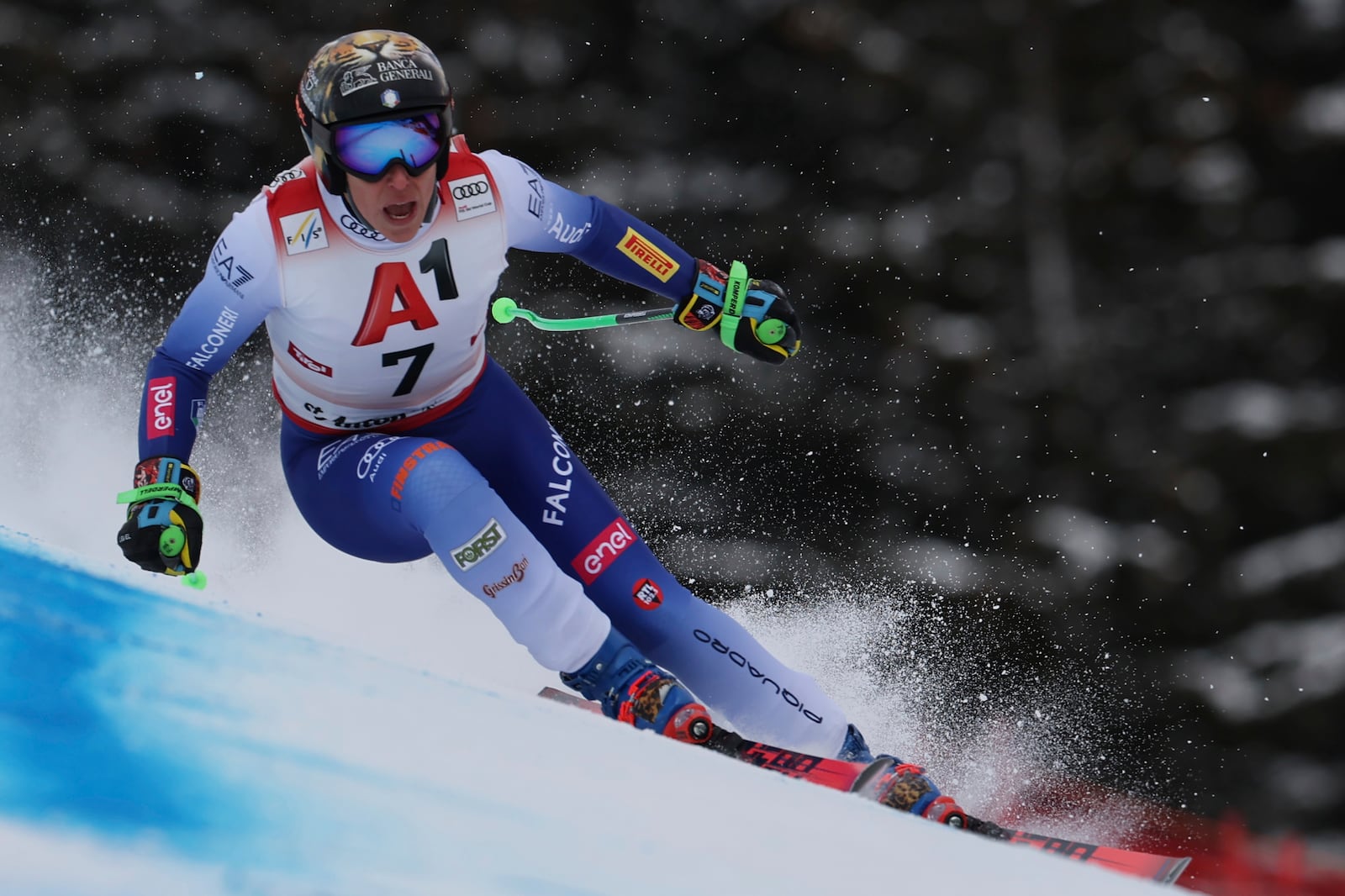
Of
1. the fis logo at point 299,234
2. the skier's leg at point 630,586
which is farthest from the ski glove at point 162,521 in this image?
the skier's leg at point 630,586

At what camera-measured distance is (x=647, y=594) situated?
2533mm

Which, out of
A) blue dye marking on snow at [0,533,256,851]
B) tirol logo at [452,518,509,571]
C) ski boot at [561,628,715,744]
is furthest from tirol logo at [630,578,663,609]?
blue dye marking on snow at [0,533,256,851]

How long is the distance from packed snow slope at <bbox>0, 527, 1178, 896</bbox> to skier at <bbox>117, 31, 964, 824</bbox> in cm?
55

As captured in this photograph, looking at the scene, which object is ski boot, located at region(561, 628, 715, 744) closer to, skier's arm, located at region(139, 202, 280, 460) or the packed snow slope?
the packed snow slope

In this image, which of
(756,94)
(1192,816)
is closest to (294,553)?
(1192,816)

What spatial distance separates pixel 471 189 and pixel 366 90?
306 millimetres

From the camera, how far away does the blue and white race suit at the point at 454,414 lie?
88.7 inches

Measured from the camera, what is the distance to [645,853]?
137 centimetres

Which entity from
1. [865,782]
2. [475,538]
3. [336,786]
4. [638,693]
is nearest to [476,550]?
[475,538]

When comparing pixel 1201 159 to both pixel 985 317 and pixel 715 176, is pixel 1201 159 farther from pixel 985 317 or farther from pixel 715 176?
pixel 715 176

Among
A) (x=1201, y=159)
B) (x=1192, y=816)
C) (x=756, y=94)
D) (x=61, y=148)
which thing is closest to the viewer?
(x=1192, y=816)

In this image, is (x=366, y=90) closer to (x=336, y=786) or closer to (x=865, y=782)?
(x=336, y=786)

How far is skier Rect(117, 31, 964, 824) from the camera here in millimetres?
2215

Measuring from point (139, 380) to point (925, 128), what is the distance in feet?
15.6
